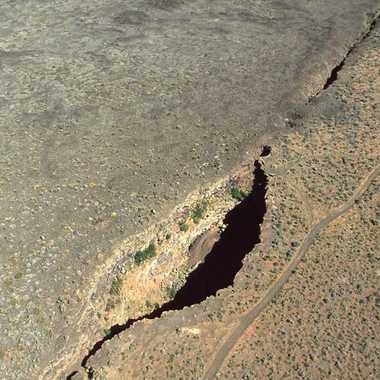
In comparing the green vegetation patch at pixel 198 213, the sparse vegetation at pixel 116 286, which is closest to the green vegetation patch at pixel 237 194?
the green vegetation patch at pixel 198 213

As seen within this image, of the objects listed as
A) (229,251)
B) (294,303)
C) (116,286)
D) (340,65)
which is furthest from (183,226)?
(340,65)

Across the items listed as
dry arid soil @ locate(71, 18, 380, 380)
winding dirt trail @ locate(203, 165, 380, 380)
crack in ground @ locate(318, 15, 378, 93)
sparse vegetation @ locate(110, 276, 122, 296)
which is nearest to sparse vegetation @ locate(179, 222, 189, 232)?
dry arid soil @ locate(71, 18, 380, 380)

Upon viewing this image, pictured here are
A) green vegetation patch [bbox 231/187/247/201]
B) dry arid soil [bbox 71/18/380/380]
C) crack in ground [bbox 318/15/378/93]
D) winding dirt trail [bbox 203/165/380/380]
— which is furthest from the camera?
crack in ground [bbox 318/15/378/93]

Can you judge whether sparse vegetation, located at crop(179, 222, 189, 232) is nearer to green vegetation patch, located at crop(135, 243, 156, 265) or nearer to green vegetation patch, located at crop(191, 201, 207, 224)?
green vegetation patch, located at crop(191, 201, 207, 224)

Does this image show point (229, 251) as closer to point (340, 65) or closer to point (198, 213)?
point (198, 213)

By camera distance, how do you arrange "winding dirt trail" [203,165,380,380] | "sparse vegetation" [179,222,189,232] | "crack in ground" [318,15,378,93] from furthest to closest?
1. "crack in ground" [318,15,378,93]
2. "sparse vegetation" [179,222,189,232]
3. "winding dirt trail" [203,165,380,380]

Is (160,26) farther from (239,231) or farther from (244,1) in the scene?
(239,231)
